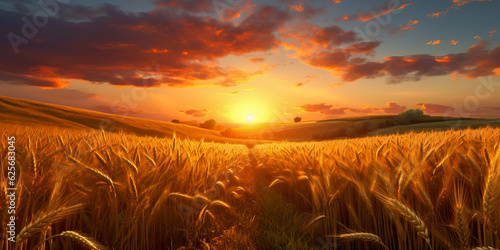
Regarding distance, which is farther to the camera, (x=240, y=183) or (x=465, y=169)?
(x=240, y=183)

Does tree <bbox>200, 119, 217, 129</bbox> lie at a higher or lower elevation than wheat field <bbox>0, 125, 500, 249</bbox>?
higher

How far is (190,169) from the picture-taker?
9.34 feet

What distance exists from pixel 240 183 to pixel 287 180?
4.45 ft

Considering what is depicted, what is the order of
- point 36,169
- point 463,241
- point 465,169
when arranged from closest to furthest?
point 463,241, point 36,169, point 465,169

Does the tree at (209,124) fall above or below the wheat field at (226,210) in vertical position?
above

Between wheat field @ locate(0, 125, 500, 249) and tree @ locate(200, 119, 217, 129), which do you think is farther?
→ tree @ locate(200, 119, 217, 129)

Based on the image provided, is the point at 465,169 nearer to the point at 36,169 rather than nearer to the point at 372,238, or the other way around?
the point at 372,238

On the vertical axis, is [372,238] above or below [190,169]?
below

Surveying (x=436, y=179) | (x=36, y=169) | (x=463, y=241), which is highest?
(x=36, y=169)

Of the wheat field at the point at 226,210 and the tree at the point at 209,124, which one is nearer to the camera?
the wheat field at the point at 226,210

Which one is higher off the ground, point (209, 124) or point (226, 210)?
point (209, 124)

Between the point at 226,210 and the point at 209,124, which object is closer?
the point at 226,210

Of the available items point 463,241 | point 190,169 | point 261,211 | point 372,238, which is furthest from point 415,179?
point 190,169

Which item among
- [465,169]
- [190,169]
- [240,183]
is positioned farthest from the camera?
[240,183]
